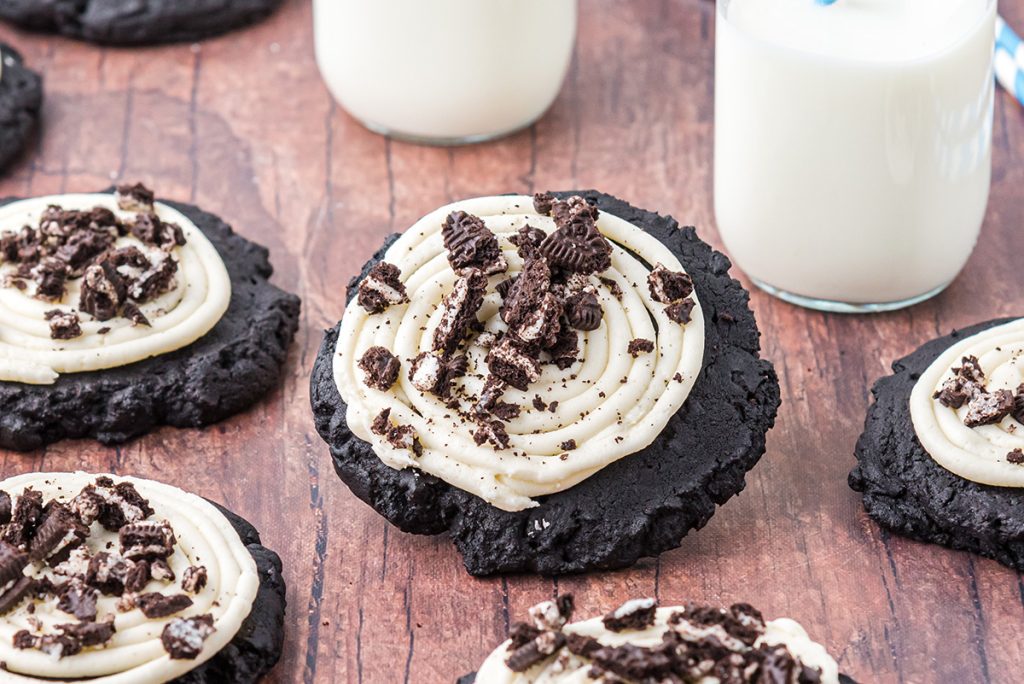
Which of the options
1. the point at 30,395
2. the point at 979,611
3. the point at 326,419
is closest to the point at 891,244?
the point at 979,611

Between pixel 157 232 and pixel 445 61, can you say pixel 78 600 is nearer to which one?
pixel 157 232

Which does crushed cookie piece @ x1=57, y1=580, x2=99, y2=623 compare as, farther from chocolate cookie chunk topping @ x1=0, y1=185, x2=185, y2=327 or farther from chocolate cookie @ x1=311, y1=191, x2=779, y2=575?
chocolate cookie chunk topping @ x1=0, y1=185, x2=185, y2=327

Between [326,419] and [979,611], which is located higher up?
[326,419]

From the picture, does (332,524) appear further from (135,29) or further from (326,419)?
(135,29)

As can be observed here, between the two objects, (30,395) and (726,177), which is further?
(726,177)

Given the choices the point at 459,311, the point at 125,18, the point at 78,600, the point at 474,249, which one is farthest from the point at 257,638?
the point at 125,18

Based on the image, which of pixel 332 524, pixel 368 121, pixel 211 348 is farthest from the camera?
pixel 368 121
